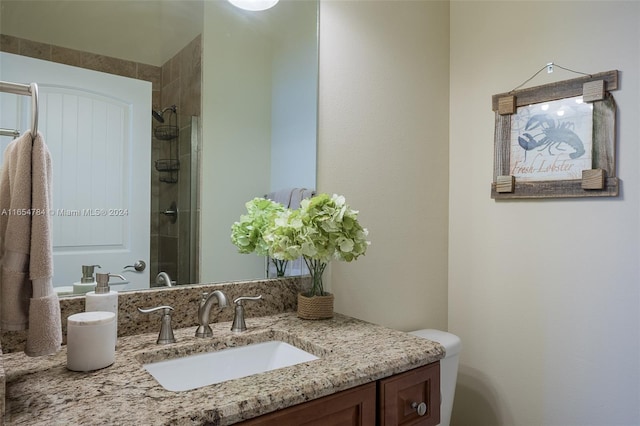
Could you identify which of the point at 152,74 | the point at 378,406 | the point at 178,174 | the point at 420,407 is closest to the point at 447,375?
the point at 420,407

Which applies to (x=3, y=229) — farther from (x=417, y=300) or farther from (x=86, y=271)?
(x=417, y=300)

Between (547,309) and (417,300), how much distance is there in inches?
20.5

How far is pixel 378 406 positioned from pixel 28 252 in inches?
32.8

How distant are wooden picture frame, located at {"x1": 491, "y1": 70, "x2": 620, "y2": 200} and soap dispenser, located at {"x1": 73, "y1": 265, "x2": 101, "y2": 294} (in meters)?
1.59

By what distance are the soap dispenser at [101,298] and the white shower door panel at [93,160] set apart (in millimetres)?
167

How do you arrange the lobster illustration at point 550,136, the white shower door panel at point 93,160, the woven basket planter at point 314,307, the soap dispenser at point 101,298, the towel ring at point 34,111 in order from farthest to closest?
the lobster illustration at point 550,136 → the woven basket planter at point 314,307 → the white shower door panel at point 93,160 → the soap dispenser at point 101,298 → the towel ring at point 34,111

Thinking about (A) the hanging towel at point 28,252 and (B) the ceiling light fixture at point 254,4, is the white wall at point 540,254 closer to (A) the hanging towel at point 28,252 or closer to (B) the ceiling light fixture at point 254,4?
(B) the ceiling light fixture at point 254,4

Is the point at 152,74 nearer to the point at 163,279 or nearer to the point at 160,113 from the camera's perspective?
the point at 160,113

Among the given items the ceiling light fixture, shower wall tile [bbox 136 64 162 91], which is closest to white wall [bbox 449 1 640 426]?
the ceiling light fixture

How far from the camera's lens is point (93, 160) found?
3.72 feet

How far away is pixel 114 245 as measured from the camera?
1167mm

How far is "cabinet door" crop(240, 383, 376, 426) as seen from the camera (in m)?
0.79

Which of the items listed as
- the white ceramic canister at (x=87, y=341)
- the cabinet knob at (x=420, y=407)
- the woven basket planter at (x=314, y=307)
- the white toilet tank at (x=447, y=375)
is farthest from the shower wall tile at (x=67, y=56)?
the white toilet tank at (x=447, y=375)

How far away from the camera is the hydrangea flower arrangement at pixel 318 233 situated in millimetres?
1249
